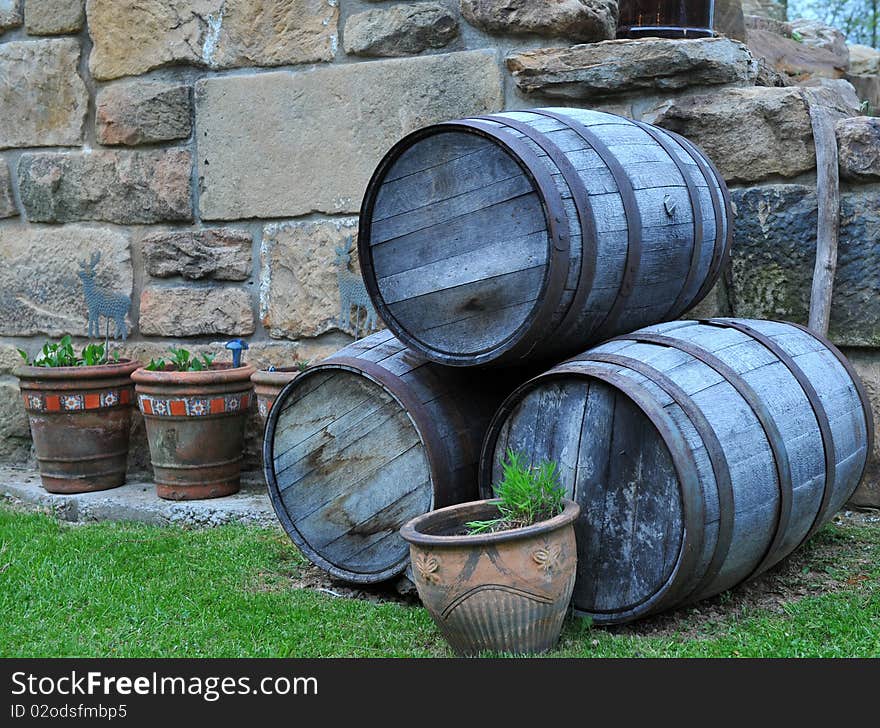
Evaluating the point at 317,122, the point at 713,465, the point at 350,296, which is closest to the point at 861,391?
the point at 713,465

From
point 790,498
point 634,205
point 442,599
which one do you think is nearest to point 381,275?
point 634,205

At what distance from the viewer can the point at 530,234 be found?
8.42 feet

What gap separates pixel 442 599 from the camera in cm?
229

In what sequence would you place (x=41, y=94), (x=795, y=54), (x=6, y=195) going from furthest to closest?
(x=795, y=54)
(x=6, y=195)
(x=41, y=94)

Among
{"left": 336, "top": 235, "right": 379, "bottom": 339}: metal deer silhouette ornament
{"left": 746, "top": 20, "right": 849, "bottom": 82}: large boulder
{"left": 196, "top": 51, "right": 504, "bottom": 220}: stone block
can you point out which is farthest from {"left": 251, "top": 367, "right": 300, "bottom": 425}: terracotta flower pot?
{"left": 746, "top": 20, "right": 849, "bottom": 82}: large boulder

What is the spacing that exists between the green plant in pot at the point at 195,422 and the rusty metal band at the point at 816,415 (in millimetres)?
1986

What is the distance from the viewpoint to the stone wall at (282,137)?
341 centimetres

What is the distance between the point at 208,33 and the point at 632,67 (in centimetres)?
179

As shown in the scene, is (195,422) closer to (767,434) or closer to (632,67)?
(632,67)

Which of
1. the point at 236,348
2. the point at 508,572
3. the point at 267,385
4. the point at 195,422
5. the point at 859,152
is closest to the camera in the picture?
the point at 508,572

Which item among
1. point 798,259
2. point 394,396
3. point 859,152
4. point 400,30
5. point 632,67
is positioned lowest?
point 394,396

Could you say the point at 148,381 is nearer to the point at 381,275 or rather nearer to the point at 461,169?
the point at 381,275

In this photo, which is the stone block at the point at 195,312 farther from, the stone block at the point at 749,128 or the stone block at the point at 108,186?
the stone block at the point at 749,128

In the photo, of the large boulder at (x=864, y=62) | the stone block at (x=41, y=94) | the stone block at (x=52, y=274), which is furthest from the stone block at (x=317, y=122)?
the large boulder at (x=864, y=62)
